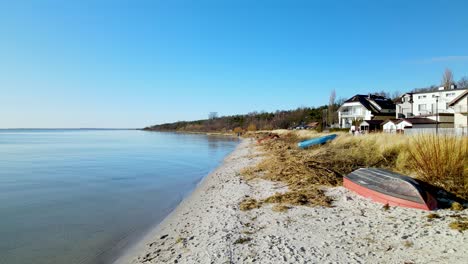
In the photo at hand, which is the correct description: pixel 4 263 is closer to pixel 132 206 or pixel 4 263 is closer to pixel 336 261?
pixel 132 206

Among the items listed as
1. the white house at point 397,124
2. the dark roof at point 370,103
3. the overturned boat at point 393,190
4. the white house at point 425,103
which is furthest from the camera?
the dark roof at point 370,103

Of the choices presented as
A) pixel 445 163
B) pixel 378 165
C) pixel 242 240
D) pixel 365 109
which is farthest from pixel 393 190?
pixel 365 109

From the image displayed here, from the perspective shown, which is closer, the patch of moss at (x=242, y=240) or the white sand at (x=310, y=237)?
the white sand at (x=310, y=237)

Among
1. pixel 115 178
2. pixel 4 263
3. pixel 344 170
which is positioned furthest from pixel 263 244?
pixel 115 178

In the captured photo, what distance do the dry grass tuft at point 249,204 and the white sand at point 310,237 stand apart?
0.80ft

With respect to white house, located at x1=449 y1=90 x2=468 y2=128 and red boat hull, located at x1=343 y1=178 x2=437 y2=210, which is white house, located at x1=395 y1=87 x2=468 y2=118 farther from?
red boat hull, located at x1=343 y1=178 x2=437 y2=210

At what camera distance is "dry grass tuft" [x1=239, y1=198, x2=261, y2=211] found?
6648 mm

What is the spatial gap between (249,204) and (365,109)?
4700cm

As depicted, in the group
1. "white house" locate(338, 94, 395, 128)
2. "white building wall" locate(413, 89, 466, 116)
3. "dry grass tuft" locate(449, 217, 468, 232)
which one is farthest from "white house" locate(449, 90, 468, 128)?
"dry grass tuft" locate(449, 217, 468, 232)

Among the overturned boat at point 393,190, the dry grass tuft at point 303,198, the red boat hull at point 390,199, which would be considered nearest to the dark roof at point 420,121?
the overturned boat at point 393,190

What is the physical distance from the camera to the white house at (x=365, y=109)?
156 ft

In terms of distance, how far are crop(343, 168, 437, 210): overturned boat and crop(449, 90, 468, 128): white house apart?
26171mm

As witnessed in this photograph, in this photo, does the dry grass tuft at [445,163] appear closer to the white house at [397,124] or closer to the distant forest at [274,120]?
the white house at [397,124]

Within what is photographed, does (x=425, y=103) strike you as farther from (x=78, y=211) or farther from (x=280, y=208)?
(x=78, y=211)
